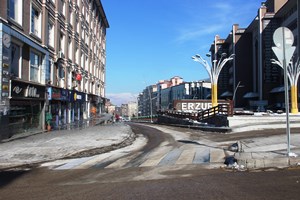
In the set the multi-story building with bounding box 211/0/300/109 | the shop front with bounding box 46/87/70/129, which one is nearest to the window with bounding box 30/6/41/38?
the shop front with bounding box 46/87/70/129

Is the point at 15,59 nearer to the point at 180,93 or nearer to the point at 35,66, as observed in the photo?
the point at 35,66

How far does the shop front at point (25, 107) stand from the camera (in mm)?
20156

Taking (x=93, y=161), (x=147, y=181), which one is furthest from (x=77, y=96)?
(x=147, y=181)

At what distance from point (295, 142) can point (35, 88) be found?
16.6 m

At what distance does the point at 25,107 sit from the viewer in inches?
882

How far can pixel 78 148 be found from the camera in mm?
15125

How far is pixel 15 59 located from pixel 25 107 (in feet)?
9.99

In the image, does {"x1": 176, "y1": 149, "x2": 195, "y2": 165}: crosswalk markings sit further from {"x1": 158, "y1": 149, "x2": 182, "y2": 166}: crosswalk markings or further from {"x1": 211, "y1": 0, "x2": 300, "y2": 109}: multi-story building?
{"x1": 211, "y1": 0, "x2": 300, "y2": 109}: multi-story building

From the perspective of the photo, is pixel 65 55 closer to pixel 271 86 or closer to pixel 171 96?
pixel 271 86

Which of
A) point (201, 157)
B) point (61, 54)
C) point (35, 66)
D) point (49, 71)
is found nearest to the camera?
point (201, 157)

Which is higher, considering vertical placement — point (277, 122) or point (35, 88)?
point (35, 88)

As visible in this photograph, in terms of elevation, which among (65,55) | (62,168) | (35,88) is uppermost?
(65,55)

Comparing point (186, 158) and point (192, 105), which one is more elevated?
point (192, 105)

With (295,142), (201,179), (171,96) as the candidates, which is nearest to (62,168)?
(201,179)
